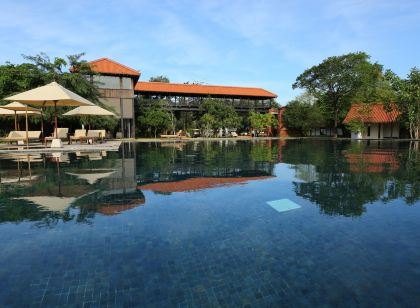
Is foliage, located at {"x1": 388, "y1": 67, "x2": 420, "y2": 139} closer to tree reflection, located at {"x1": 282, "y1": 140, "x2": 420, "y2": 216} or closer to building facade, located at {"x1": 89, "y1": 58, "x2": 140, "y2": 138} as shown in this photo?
tree reflection, located at {"x1": 282, "y1": 140, "x2": 420, "y2": 216}

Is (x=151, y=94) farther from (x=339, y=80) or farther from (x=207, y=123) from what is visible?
(x=339, y=80)

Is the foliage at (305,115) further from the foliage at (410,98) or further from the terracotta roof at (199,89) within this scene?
the foliage at (410,98)

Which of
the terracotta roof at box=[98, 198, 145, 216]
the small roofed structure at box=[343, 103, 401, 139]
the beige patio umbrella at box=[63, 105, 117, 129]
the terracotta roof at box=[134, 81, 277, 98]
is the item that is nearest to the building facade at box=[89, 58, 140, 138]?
the terracotta roof at box=[134, 81, 277, 98]

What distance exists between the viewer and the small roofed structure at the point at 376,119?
3253 cm

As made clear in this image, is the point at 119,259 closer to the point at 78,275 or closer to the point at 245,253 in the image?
the point at 78,275

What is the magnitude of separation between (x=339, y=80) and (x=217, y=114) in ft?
50.8

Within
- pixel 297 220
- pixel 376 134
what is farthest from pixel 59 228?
pixel 376 134

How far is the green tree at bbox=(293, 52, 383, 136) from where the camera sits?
3550 cm

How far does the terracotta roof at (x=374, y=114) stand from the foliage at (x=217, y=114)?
13.8 metres

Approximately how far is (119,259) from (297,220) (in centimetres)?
239

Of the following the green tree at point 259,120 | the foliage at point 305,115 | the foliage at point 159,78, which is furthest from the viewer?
the foliage at point 159,78

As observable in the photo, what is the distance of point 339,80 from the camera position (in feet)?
118

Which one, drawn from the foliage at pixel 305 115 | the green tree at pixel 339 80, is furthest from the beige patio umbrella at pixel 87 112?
the green tree at pixel 339 80

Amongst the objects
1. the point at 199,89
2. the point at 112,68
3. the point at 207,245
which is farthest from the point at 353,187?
the point at 199,89
